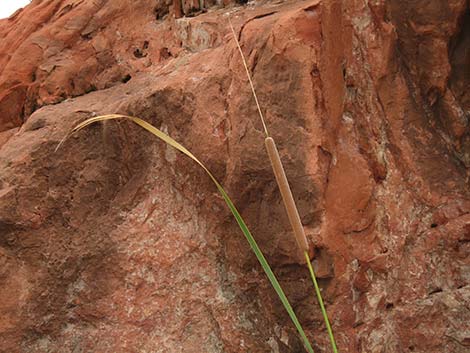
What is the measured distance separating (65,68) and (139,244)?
4.36 feet

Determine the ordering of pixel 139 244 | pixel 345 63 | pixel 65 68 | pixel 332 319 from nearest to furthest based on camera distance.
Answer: pixel 332 319, pixel 345 63, pixel 139 244, pixel 65 68

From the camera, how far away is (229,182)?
2.54 m

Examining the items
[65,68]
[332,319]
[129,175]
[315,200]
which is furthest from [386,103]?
[65,68]

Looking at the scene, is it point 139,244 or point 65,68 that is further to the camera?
point 65,68

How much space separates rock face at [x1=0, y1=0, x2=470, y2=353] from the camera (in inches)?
94.1

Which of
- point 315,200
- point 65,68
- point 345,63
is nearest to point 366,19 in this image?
point 345,63

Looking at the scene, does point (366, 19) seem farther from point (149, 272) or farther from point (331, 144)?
point (149, 272)

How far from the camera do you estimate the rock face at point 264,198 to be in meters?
2.39

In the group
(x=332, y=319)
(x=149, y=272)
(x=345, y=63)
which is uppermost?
(x=345, y=63)

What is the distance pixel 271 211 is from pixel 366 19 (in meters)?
0.81

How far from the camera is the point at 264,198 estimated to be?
2.47 meters

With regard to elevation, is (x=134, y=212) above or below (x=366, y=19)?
below

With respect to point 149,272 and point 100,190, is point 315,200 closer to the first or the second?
point 149,272

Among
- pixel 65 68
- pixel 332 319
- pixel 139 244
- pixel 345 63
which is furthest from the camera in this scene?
pixel 65 68
